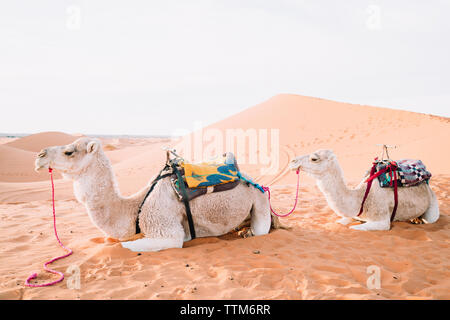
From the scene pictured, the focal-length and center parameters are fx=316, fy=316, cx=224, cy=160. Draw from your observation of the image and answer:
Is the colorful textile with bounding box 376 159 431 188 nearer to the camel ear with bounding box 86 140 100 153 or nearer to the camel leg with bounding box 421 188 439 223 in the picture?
the camel leg with bounding box 421 188 439 223

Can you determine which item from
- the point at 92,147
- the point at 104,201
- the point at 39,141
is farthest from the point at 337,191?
the point at 39,141

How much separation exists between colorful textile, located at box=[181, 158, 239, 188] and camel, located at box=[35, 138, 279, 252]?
161mm

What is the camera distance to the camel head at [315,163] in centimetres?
469

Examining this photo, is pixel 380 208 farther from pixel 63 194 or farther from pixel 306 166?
pixel 63 194

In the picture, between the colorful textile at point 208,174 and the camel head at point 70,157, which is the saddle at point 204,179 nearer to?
the colorful textile at point 208,174

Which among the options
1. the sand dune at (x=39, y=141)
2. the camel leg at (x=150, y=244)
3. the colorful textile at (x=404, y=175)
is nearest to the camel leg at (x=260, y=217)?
the camel leg at (x=150, y=244)

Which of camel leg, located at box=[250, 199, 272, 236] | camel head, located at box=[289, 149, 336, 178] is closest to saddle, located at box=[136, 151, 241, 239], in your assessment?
camel leg, located at box=[250, 199, 272, 236]

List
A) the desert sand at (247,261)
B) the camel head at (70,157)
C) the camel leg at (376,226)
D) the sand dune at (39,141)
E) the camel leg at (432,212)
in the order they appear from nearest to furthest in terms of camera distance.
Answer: the desert sand at (247,261) → the camel head at (70,157) → the camel leg at (376,226) → the camel leg at (432,212) → the sand dune at (39,141)

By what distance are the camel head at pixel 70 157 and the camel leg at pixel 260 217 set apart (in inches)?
86.8

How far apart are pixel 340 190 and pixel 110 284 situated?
3411 mm

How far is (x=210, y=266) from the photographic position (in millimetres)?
3447

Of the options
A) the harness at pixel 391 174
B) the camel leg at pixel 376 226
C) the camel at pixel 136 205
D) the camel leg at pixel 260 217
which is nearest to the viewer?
the camel at pixel 136 205

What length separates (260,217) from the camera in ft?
14.6
